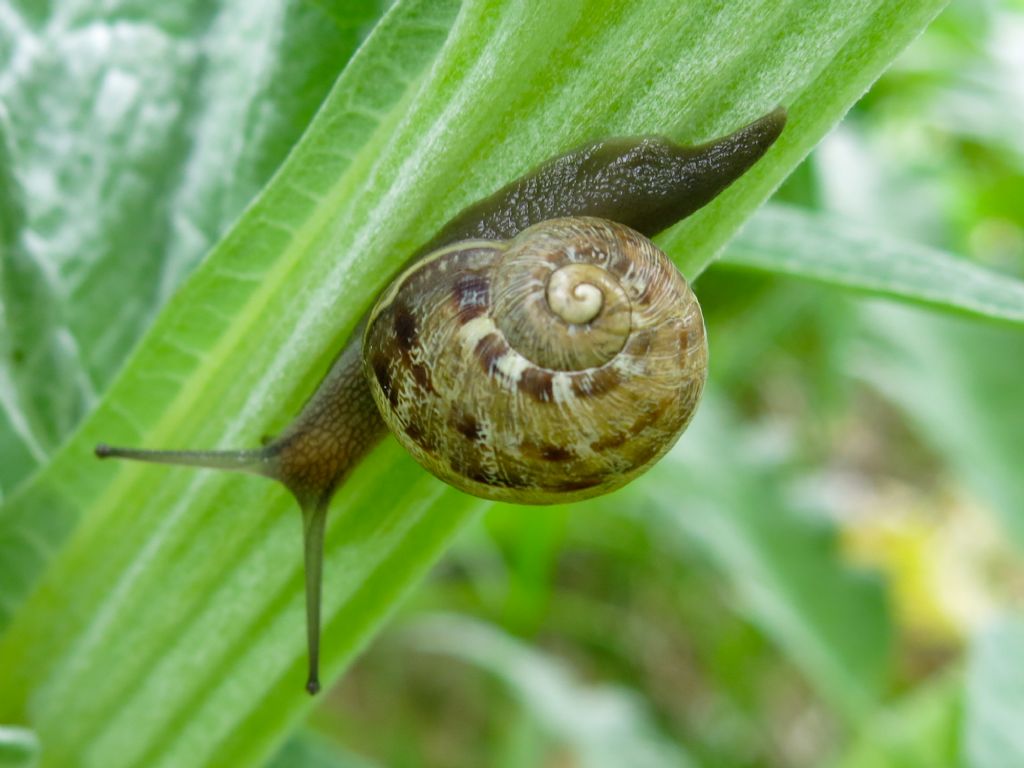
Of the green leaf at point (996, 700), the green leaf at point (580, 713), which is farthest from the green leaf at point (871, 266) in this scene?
the green leaf at point (580, 713)

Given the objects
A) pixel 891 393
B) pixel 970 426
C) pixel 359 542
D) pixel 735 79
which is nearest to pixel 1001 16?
pixel 891 393

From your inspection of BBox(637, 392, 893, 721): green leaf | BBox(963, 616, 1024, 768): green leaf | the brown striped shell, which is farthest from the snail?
BBox(637, 392, 893, 721): green leaf

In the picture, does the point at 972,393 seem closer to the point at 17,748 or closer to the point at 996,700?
the point at 996,700

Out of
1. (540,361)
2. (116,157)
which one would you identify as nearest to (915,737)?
(540,361)

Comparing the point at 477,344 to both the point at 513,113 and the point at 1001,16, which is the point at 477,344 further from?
the point at 1001,16

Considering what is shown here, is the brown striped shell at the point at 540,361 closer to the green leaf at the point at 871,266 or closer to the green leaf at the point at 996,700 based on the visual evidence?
the green leaf at the point at 871,266

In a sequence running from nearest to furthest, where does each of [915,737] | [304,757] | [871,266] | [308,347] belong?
[308,347]
[871,266]
[304,757]
[915,737]

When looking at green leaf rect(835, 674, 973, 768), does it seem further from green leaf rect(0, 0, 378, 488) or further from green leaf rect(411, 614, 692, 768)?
green leaf rect(0, 0, 378, 488)
